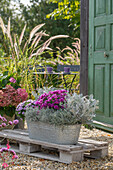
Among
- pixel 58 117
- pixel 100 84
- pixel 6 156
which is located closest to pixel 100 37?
pixel 100 84

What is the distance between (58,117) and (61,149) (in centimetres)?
29

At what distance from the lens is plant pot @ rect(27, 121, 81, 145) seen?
3.06 metres

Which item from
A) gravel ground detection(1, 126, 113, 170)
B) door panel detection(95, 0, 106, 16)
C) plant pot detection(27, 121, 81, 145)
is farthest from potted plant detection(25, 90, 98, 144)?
door panel detection(95, 0, 106, 16)

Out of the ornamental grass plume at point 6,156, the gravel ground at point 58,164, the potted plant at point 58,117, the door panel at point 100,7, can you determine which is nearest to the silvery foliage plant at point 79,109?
the potted plant at point 58,117

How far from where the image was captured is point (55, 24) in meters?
23.5

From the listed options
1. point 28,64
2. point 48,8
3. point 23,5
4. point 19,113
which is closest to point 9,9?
point 23,5

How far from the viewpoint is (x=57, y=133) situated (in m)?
3.07

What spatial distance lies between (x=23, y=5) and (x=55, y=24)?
3.85m

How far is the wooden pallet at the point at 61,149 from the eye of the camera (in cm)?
296

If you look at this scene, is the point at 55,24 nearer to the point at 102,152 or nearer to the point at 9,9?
the point at 9,9

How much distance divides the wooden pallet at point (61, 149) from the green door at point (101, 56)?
4.66 feet

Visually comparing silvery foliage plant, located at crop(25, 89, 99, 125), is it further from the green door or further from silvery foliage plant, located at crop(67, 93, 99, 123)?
the green door

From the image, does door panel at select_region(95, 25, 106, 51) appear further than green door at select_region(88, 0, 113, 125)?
Yes

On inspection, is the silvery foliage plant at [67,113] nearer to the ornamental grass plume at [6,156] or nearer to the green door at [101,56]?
the ornamental grass plume at [6,156]
